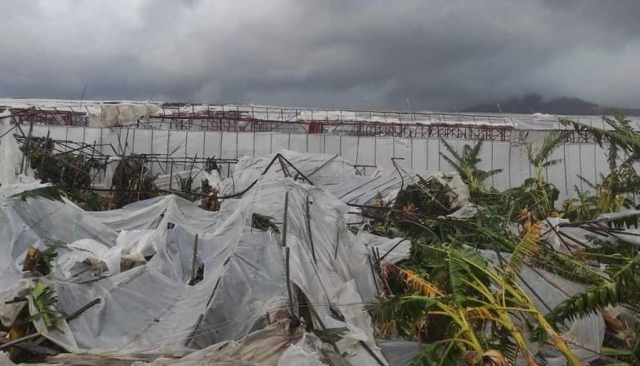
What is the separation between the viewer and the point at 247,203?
25.7 ft

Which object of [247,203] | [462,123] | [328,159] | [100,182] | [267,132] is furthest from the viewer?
[462,123]

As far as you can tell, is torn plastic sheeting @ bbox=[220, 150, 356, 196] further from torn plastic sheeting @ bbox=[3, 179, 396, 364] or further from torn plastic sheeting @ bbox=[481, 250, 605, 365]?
torn plastic sheeting @ bbox=[481, 250, 605, 365]

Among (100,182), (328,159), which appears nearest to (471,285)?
(328,159)

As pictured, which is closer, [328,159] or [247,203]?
[247,203]

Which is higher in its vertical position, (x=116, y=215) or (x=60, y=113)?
Answer: (x=60, y=113)

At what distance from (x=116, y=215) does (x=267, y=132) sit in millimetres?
12538

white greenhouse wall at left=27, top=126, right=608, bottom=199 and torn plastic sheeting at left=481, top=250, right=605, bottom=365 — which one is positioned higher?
white greenhouse wall at left=27, top=126, right=608, bottom=199

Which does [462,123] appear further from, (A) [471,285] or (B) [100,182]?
(A) [471,285]

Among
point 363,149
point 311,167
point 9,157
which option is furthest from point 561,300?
point 363,149

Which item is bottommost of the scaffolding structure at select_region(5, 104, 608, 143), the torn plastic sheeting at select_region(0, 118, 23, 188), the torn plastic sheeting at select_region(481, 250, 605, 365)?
the torn plastic sheeting at select_region(481, 250, 605, 365)

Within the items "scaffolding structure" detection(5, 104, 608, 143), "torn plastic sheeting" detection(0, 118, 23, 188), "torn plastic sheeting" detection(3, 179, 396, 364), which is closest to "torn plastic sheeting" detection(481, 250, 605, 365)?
"torn plastic sheeting" detection(3, 179, 396, 364)

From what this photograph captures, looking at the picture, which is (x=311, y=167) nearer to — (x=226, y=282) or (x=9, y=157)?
(x=9, y=157)

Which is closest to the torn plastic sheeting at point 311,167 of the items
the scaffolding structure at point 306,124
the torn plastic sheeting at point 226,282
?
the torn plastic sheeting at point 226,282

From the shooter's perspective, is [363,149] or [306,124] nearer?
[363,149]
